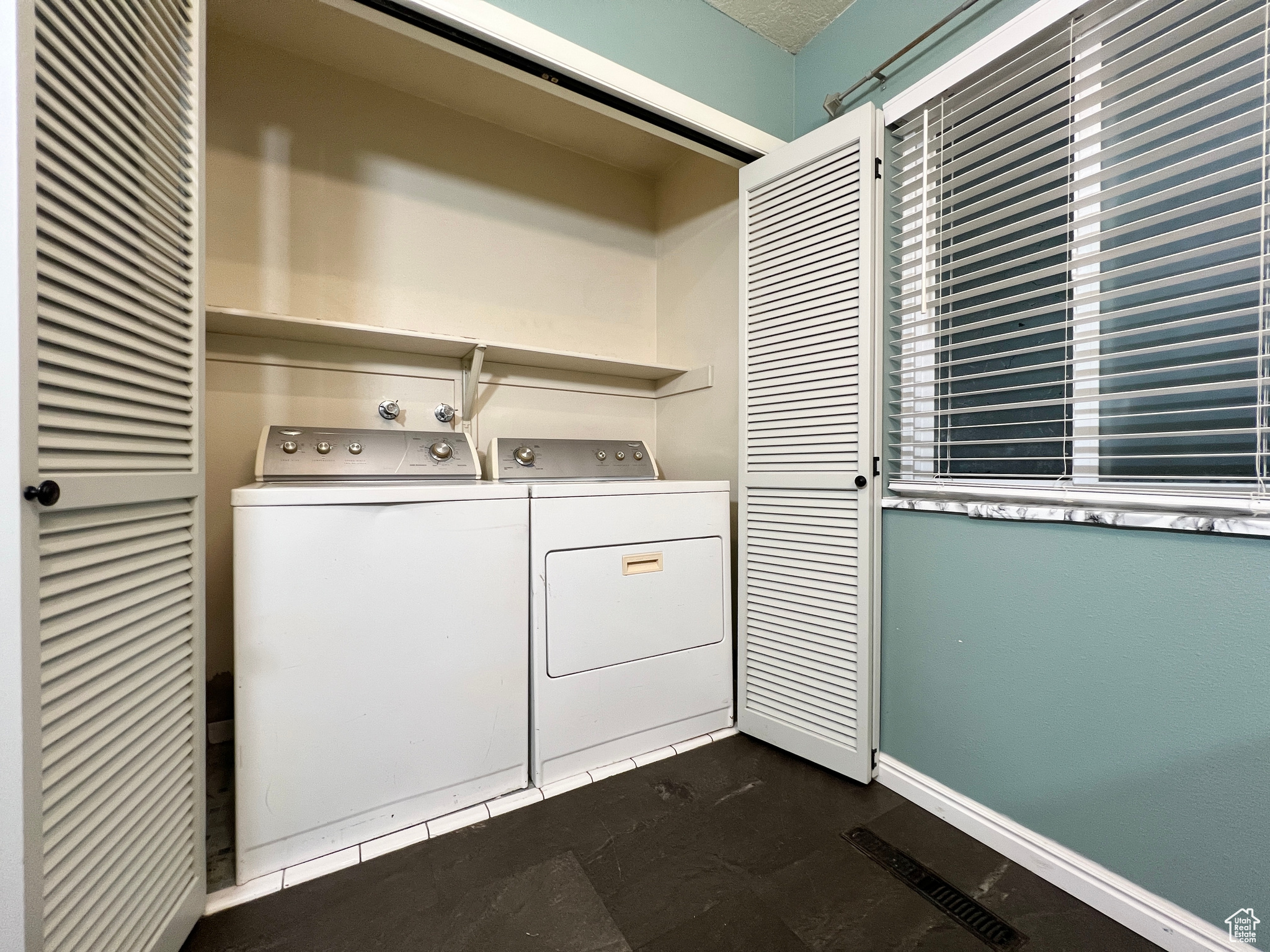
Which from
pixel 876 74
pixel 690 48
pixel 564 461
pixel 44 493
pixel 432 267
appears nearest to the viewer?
pixel 44 493

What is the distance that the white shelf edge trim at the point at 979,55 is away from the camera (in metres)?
1.24

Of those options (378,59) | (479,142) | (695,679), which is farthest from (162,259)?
(695,679)

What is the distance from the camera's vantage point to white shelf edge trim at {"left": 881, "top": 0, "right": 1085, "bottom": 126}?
1.24 meters

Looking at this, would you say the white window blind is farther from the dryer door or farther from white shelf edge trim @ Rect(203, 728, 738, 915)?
white shelf edge trim @ Rect(203, 728, 738, 915)

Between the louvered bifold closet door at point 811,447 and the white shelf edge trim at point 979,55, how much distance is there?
12cm

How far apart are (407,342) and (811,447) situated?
1432 millimetres

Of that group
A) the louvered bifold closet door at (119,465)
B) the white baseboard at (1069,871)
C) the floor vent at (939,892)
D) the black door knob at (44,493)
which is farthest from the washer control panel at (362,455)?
the white baseboard at (1069,871)

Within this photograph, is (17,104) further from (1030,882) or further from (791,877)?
(1030,882)

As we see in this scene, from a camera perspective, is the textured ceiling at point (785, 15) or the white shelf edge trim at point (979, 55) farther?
the textured ceiling at point (785, 15)

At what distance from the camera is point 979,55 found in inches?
54.1

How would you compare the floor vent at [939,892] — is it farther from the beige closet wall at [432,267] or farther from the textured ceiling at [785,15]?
the textured ceiling at [785,15]

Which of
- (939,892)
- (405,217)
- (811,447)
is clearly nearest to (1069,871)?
(939,892)

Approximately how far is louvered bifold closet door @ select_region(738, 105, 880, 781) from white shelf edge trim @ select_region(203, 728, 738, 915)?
1.57ft

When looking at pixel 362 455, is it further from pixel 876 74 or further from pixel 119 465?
pixel 876 74
